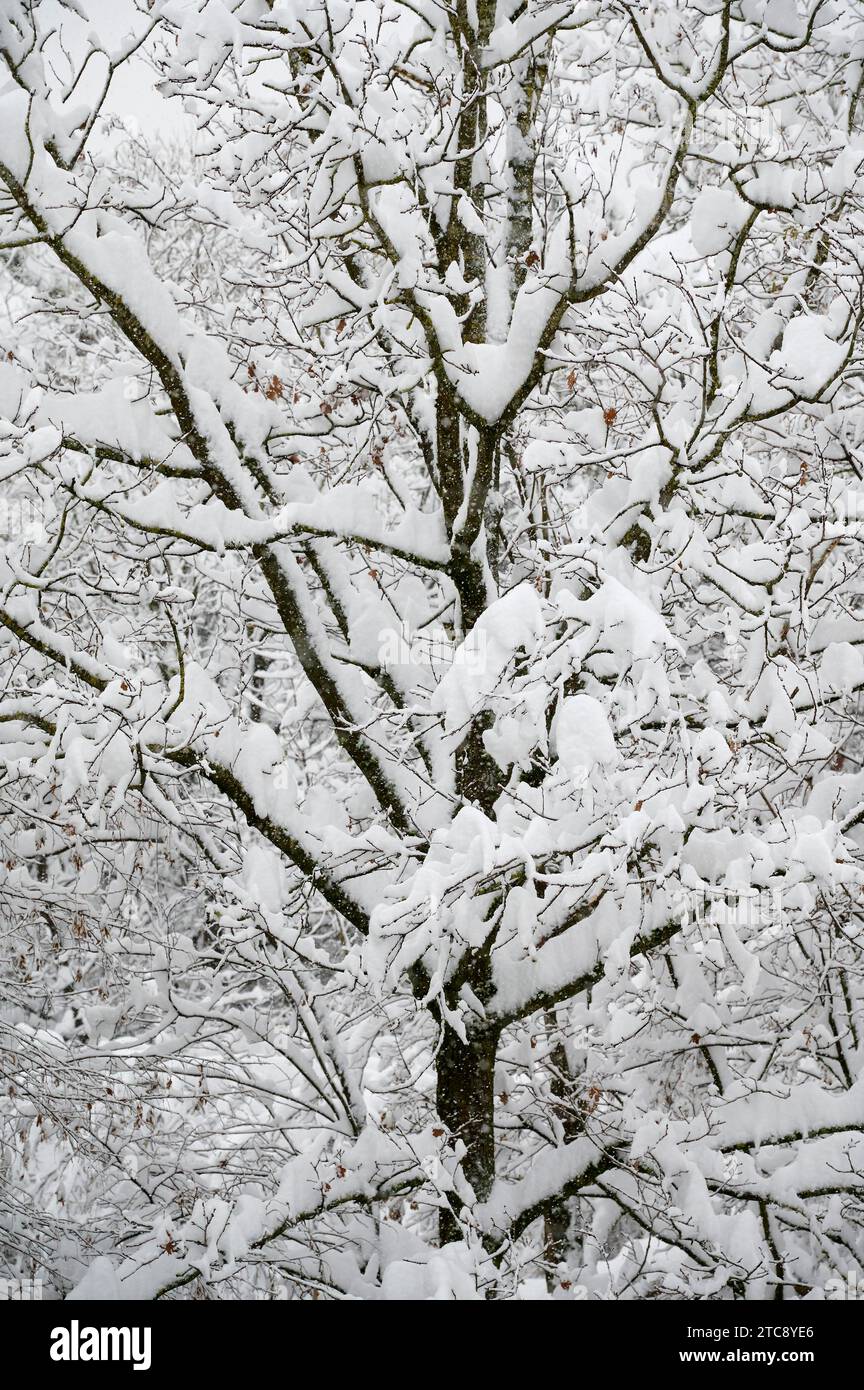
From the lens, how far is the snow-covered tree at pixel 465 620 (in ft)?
10.6

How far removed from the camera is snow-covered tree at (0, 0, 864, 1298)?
3.24 m

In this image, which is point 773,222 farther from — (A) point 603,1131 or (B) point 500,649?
(A) point 603,1131

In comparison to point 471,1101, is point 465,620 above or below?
above

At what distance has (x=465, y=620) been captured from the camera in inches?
177

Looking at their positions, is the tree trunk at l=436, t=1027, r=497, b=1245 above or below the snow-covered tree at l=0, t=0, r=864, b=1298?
below

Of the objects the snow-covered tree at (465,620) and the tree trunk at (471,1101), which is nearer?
the snow-covered tree at (465,620)

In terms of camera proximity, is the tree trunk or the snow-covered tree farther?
the tree trunk

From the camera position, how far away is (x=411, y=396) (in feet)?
16.2

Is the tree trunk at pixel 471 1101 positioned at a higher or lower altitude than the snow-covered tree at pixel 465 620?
lower

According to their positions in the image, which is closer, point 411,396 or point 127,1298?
point 127,1298
